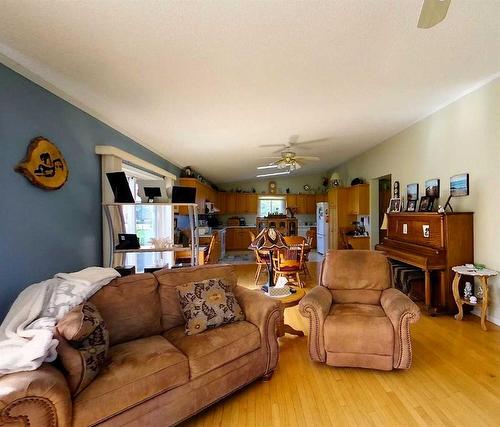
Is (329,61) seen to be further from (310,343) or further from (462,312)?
(462,312)

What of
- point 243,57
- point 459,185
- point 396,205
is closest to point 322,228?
point 396,205

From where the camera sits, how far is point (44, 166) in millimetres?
2141

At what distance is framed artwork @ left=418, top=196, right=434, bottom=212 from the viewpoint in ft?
13.4

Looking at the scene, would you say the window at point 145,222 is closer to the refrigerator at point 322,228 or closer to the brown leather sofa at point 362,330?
the brown leather sofa at point 362,330

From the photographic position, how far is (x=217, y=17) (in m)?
1.63

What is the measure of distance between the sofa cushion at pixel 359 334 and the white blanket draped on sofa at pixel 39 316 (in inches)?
70.6

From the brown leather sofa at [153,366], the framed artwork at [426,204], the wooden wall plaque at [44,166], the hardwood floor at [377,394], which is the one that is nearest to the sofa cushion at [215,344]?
the brown leather sofa at [153,366]

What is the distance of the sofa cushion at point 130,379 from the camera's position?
1374 mm

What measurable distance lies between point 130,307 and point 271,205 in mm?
8360

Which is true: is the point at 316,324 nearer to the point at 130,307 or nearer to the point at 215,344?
the point at 215,344

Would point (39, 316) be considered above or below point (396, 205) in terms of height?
below

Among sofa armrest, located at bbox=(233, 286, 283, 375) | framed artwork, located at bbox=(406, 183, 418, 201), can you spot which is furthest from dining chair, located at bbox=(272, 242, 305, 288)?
sofa armrest, located at bbox=(233, 286, 283, 375)

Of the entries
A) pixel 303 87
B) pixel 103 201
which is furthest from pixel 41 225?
pixel 303 87

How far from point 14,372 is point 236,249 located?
8.21 metres
